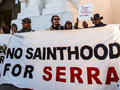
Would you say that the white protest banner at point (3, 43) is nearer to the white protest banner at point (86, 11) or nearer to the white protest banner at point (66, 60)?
the white protest banner at point (66, 60)

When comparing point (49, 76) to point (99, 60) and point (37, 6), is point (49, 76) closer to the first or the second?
point (99, 60)

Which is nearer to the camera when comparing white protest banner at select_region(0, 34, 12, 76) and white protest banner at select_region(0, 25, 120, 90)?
white protest banner at select_region(0, 25, 120, 90)

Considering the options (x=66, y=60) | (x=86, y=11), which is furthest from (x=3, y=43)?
(x=86, y=11)

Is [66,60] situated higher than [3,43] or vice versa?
[3,43]

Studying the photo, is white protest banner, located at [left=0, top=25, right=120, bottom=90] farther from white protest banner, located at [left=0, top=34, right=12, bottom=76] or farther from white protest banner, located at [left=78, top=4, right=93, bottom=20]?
white protest banner, located at [left=78, top=4, right=93, bottom=20]

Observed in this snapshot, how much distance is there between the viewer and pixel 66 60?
483cm

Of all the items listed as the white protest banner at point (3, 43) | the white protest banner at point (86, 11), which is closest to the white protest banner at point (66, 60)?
the white protest banner at point (3, 43)

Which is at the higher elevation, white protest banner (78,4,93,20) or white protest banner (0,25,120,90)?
white protest banner (78,4,93,20)

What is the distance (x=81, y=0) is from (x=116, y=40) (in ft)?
14.4

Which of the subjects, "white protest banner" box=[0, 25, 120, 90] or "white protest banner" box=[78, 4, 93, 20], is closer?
"white protest banner" box=[0, 25, 120, 90]

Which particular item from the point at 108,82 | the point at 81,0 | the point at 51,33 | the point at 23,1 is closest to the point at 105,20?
the point at 81,0

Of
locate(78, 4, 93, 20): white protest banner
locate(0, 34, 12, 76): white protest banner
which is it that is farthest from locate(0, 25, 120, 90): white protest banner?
locate(78, 4, 93, 20): white protest banner

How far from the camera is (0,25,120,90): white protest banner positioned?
447 centimetres

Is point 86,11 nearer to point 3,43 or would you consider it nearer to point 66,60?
point 66,60
